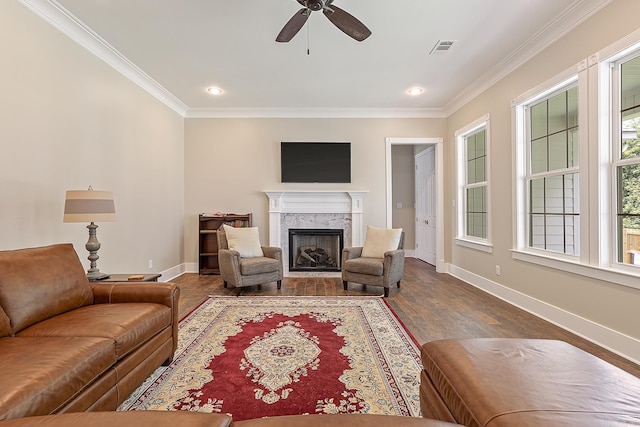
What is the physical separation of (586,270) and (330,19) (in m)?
3.06

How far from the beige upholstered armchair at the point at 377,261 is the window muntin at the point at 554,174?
1574 mm

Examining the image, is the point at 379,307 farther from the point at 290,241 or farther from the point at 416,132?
the point at 416,132

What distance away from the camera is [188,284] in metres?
4.49

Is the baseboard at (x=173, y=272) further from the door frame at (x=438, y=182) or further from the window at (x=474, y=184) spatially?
the window at (x=474, y=184)

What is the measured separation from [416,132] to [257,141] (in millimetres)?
2879

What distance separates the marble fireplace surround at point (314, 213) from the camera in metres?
5.23

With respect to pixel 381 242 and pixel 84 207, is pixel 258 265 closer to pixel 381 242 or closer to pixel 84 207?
pixel 381 242

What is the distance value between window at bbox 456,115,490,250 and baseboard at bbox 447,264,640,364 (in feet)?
2.21

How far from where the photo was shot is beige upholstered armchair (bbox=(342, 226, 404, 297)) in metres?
3.90

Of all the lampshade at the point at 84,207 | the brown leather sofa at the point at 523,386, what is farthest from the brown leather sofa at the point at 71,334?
the brown leather sofa at the point at 523,386

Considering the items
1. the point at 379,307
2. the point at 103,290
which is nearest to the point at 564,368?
the point at 379,307

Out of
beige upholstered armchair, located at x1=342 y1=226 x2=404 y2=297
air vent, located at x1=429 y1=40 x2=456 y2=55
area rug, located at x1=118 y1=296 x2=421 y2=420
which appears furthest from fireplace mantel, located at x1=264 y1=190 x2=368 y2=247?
air vent, located at x1=429 y1=40 x2=456 y2=55

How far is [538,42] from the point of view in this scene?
123 inches

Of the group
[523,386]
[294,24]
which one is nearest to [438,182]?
[294,24]
